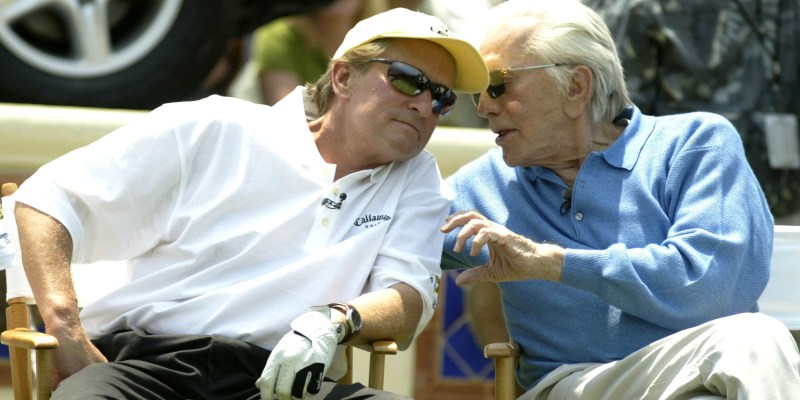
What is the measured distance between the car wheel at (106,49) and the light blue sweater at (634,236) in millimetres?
1667

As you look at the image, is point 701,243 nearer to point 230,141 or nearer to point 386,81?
point 386,81

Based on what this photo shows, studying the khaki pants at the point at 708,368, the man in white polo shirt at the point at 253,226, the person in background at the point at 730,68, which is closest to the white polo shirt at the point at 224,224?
the man in white polo shirt at the point at 253,226

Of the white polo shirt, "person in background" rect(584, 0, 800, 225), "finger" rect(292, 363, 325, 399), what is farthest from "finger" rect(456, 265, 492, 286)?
"person in background" rect(584, 0, 800, 225)

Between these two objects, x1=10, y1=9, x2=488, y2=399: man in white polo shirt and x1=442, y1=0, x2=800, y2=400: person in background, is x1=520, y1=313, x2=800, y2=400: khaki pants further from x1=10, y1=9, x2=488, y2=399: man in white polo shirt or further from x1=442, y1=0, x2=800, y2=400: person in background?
x1=10, y1=9, x2=488, y2=399: man in white polo shirt

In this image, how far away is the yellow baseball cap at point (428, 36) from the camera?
4699 mm

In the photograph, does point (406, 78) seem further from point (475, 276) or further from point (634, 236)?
point (634, 236)

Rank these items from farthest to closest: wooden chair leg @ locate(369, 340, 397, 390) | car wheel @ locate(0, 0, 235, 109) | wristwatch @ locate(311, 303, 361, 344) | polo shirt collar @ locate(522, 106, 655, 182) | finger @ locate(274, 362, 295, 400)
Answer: car wheel @ locate(0, 0, 235, 109) < polo shirt collar @ locate(522, 106, 655, 182) < wooden chair leg @ locate(369, 340, 397, 390) < wristwatch @ locate(311, 303, 361, 344) < finger @ locate(274, 362, 295, 400)

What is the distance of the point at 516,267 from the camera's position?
4.48 meters

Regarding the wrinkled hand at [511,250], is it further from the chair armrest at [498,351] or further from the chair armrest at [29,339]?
the chair armrest at [29,339]

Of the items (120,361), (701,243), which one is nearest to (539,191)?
(701,243)

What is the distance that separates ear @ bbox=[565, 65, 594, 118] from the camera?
16.0 feet

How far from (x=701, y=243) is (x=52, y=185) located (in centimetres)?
172

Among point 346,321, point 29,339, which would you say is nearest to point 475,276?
point 346,321

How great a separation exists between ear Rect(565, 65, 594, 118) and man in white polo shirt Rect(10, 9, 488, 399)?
27 cm
